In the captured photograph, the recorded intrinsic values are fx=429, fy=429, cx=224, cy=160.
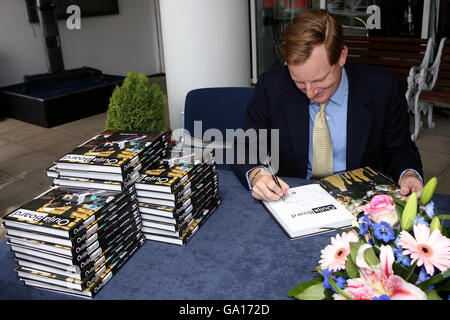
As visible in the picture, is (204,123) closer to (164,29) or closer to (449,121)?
(164,29)

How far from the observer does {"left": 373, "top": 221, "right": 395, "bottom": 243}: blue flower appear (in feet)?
2.56

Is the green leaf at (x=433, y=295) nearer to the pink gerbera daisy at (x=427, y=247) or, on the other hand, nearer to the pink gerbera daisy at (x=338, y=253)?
the pink gerbera daisy at (x=427, y=247)

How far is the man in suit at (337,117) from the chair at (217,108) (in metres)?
0.34

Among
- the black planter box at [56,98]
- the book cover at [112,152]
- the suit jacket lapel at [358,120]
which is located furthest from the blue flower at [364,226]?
the black planter box at [56,98]

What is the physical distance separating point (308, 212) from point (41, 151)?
13.2 feet

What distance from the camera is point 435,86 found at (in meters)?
4.52

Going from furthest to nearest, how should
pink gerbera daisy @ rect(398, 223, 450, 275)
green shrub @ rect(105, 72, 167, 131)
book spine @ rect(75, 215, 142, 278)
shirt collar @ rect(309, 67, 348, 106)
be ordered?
1. green shrub @ rect(105, 72, 167, 131)
2. shirt collar @ rect(309, 67, 348, 106)
3. book spine @ rect(75, 215, 142, 278)
4. pink gerbera daisy @ rect(398, 223, 450, 275)

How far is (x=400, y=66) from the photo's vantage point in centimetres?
489

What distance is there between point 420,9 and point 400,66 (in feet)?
2.71

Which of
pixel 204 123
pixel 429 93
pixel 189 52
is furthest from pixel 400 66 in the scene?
pixel 204 123

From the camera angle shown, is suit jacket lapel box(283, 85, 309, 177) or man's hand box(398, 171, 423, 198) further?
suit jacket lapel box(283, 85, 309, 177)

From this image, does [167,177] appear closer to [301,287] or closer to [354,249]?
[301,287]

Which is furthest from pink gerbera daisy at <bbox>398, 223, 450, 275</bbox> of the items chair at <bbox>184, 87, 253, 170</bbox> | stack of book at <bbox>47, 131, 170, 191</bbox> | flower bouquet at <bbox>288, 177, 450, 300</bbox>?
chair at <bbox>184, 87, 253, 170</bbox>

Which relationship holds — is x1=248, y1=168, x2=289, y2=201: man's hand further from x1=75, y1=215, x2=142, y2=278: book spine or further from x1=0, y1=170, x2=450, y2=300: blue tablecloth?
x1=75, y1=215, x2=142, y2=278: book spine
